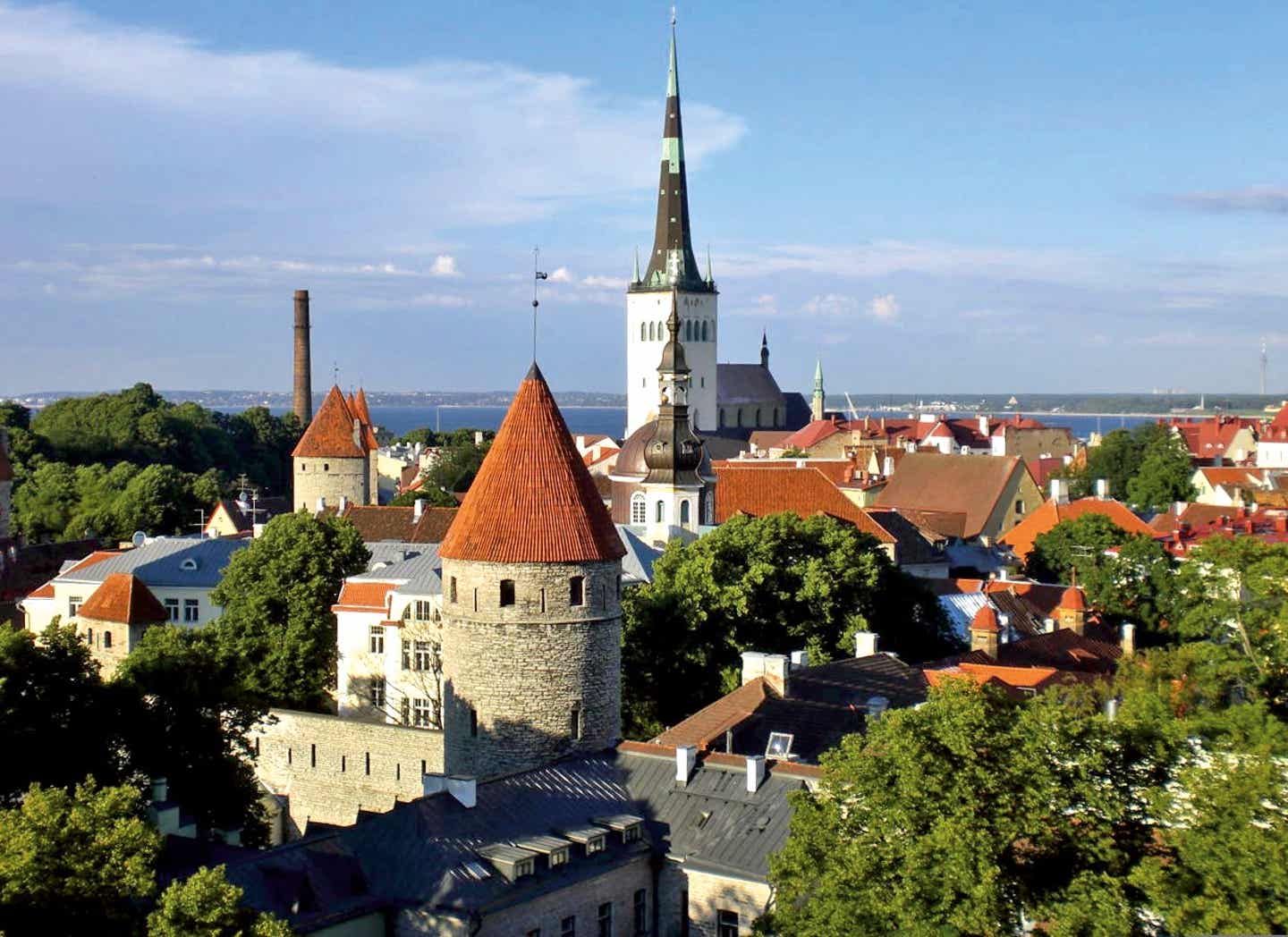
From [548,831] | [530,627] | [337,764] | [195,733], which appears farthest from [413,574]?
[548,831]

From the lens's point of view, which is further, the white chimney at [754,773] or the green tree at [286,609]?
the green tree at [286,609]

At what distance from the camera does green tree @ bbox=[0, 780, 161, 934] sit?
18.6 meters

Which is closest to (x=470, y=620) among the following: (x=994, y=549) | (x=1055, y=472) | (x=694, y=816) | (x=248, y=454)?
(x=694, y=816)

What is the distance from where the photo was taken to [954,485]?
7275 centimetres

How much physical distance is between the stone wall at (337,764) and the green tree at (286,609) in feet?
13.0

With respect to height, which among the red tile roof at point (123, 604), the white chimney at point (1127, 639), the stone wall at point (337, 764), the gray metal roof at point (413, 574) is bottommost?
the stone wall at point (337, 764)

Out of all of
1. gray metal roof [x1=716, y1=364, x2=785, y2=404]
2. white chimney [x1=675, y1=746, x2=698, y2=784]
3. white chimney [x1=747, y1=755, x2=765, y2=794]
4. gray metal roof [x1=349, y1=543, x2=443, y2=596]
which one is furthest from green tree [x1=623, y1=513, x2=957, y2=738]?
gray metal roof [x1=716, y1=364, x2=785, y2=404]

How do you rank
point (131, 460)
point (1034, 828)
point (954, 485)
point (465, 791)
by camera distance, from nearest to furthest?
point (1034, 828) → point (465, 791) → point (954, 485) → point (131, 460)

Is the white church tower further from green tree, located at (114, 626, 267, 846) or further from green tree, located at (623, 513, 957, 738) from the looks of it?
green tree, located at (114, 626, 267, 846)

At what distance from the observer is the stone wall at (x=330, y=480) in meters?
69.1

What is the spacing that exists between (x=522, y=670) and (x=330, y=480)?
42.3 meters

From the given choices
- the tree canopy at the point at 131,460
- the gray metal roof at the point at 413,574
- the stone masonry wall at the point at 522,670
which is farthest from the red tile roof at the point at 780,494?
the stone masonry wall at the point at 522,670

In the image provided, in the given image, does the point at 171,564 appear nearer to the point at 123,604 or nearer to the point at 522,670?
the point at 123,604

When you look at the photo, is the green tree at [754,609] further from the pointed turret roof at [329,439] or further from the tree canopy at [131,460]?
the tree canopy at [131,460]
